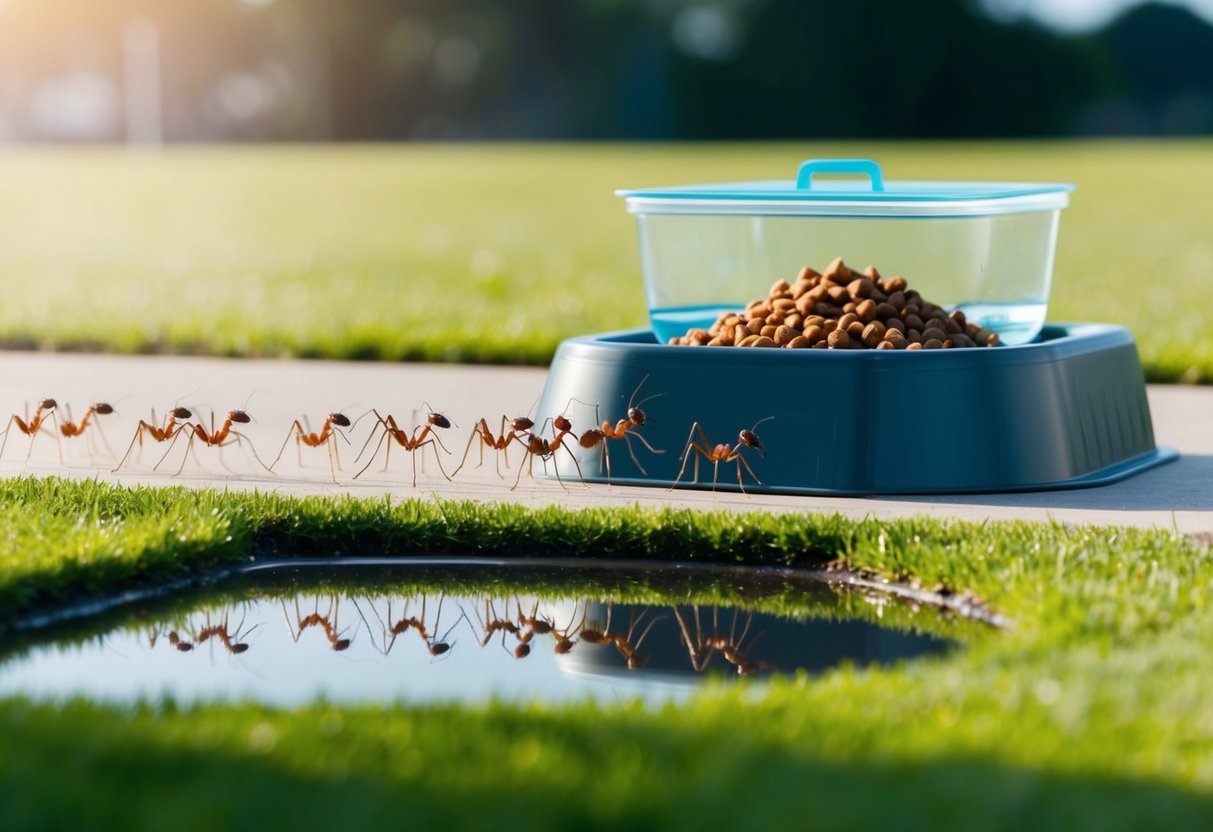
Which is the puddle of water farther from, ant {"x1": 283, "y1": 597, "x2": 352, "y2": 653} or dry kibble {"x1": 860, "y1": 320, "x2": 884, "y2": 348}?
dry kibble {"x1": 860, "y1": 320, "x2": 884, "y2": 348}

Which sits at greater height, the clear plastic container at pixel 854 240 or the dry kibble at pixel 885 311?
the clear plastic container at pixel 854 240

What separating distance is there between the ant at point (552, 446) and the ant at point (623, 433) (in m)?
0.08

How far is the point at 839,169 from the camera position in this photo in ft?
21.8

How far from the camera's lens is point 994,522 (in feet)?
17.6

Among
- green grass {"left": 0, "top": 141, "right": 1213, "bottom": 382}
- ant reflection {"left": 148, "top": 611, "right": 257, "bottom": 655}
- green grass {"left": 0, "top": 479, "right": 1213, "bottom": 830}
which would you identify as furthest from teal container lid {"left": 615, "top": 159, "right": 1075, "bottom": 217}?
green grass {"left": 0, "top": 141, "right": 1213, "bottom": 382}

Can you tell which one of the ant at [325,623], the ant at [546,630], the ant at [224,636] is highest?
the ant at [224,636]

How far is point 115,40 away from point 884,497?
71.5 meters

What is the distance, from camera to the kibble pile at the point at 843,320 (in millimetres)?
6195

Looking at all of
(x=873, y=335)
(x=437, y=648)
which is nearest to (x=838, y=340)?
(x=873, y=335)

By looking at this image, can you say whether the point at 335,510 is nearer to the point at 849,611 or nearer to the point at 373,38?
the point at 849,611

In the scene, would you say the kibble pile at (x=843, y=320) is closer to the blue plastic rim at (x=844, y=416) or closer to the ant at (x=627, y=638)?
the blue plastic rim at (x=844, y=416)

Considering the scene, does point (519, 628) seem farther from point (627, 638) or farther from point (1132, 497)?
point (1132, 497)

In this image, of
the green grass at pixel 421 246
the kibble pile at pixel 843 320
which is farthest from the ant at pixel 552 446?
the green grass at pixel 421 246

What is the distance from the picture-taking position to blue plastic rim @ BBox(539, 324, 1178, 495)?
5.91 m
